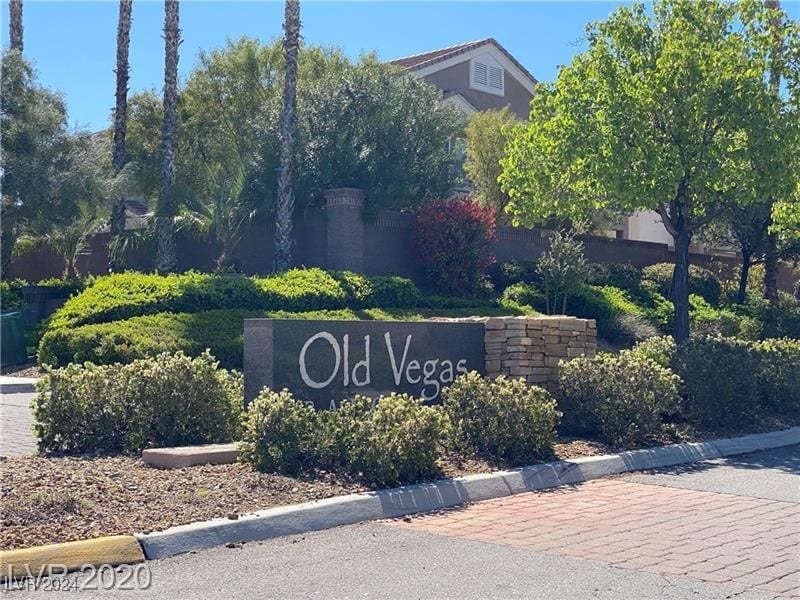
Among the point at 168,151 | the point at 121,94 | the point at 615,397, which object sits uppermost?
the point at 121,94

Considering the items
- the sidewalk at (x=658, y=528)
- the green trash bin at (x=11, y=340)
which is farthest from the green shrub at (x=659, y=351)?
the green trash bin at (x=11, y=340)

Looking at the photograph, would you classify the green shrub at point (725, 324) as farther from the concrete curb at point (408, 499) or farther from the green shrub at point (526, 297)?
the concrete curb at point (408, 499)

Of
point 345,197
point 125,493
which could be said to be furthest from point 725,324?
point 125,493

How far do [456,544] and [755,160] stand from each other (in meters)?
9.59

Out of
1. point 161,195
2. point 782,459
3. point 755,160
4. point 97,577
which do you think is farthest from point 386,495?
point 161,195

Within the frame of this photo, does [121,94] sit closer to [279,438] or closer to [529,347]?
[529,347]

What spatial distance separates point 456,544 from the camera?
7.03 meters

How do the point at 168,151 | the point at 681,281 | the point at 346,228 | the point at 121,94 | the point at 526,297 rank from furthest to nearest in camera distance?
the point at 121,94
the point at 168,151
the point at 526,297
the point at 346,228
the point at 681,281

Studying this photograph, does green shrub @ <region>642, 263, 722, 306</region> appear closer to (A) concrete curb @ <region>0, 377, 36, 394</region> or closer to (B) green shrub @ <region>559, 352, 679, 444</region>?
(B) green shrub @ <region>559, 352, 679, 444</region>

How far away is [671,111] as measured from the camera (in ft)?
47.8

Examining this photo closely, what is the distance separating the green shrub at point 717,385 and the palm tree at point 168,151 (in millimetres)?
14434

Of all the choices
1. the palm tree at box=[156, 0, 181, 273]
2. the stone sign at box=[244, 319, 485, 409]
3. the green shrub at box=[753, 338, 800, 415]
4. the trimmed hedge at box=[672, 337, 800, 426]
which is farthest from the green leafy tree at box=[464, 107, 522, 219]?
the stone sign at box=[244, 319, 485, 409]

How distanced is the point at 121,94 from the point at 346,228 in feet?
24.7

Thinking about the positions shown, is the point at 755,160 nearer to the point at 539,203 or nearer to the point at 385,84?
the point at 539,203
